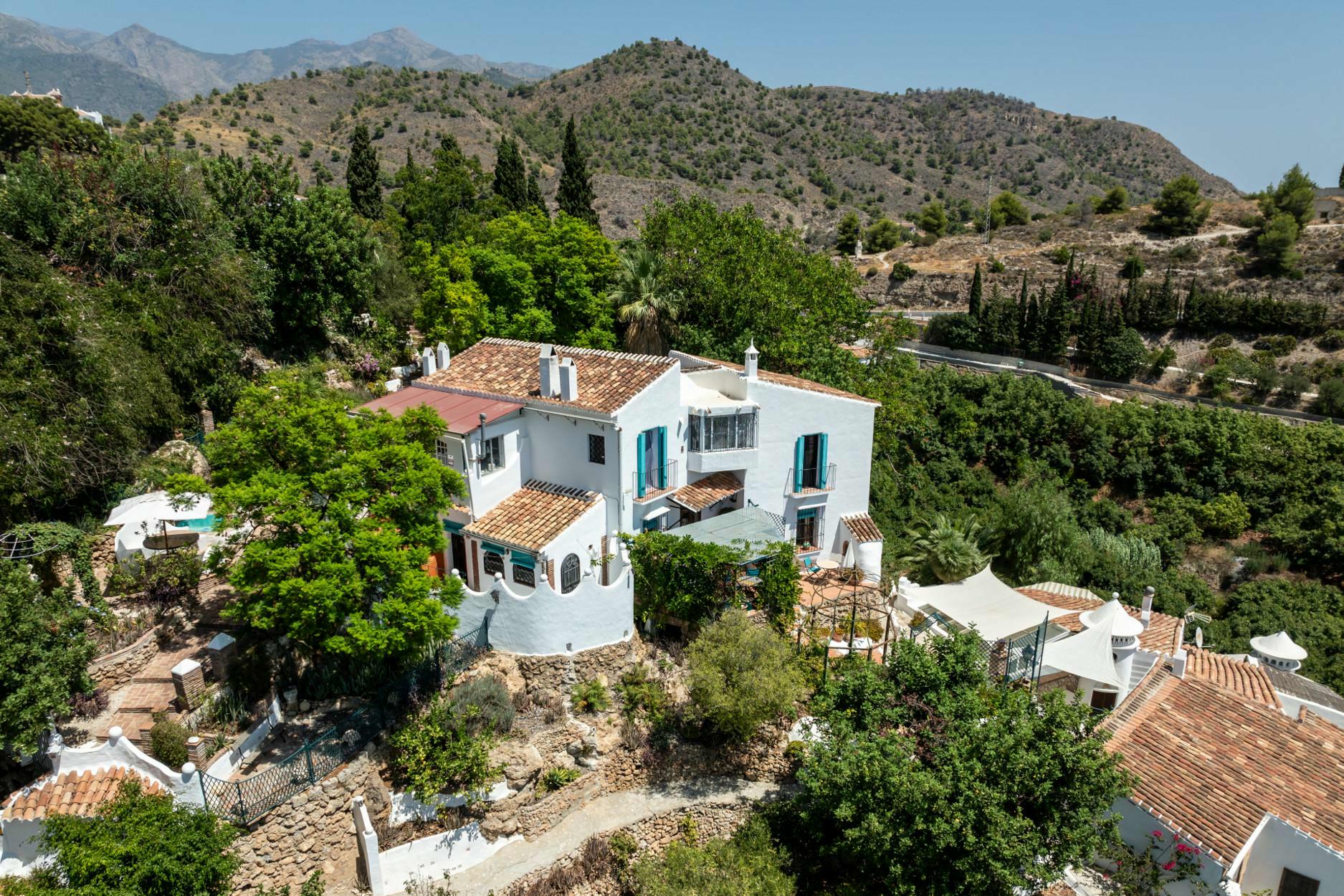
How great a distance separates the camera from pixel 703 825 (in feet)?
65.3

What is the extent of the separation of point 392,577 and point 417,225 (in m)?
33.4

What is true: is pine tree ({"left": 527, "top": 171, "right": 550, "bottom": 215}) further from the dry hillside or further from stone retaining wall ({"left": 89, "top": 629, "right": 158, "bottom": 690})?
stone retaining wall ({"left": 89, "top": 629, "right": 158, "bottom": 690})

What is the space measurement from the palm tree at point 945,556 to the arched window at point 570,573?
558 inches

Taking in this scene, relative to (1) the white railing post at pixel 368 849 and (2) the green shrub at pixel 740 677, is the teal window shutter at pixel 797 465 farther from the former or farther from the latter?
(1) the white railing post at pixel 368 849

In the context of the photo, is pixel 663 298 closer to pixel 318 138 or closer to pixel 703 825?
pixel 703 825

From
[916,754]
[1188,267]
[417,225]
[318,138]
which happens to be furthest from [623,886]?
[318,138]

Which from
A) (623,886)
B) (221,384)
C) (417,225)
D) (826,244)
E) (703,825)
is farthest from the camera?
(826,244)

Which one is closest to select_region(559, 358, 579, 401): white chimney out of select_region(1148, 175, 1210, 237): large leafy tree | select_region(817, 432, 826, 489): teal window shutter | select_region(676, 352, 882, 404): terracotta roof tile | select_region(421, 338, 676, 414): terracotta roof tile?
select_region(421, 338, 676, 414): terracotta roof tile

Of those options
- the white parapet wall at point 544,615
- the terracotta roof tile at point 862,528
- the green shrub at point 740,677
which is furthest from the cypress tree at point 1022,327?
the white parapet wall at point 544,615

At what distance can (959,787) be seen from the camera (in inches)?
607

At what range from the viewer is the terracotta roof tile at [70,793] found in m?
15.2

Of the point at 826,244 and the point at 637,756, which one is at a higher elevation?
the point at 826,244

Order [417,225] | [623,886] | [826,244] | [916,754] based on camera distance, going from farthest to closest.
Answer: [826,244], [417,225], [623,886], [916,754]

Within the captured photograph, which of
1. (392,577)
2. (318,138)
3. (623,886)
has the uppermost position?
(318,138)
